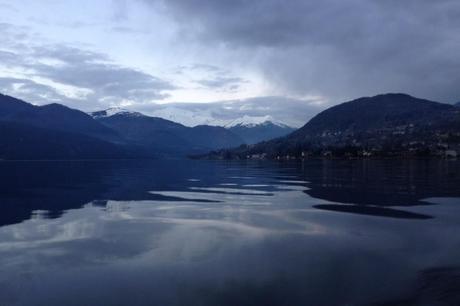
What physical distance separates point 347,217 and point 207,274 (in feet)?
73.6

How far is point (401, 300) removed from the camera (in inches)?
792

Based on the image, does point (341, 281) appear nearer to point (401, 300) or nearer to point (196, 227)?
point (401, 300)

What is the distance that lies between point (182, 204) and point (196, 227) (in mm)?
15845

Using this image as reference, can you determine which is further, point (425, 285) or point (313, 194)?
point (313, 194)

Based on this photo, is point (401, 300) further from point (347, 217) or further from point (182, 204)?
point (182, 204)

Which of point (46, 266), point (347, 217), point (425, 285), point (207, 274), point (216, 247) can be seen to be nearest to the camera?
point (425, 285)

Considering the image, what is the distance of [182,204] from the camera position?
53625 millimetres

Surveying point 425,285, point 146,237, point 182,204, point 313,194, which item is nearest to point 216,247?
point 146,237

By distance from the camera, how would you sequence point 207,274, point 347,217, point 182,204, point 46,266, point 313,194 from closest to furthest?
point 207,274, point 46,266, point 347,217, point 182,204, point 313,194

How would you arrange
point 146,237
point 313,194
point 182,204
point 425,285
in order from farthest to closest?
1. point 313,194
2. point 182,204
3. point 146,237
4. point 425,285

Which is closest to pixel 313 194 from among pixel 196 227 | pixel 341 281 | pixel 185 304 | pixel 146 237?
pixel 196 227

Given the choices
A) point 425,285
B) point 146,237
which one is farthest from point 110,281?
point 425,285

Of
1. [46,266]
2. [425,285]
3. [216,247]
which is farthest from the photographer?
[216,247]

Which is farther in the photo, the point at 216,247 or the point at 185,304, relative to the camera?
the point at 216,247
